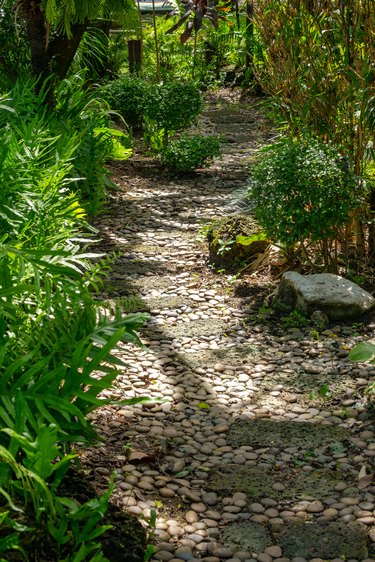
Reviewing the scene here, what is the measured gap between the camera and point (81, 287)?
122 inches

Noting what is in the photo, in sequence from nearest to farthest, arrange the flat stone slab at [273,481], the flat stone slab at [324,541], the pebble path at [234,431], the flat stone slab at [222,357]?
the flat stone slab at [324,541] < the pebble path at [234,431] < the flat stone slab at [273,481] < the flat stone slab at [222,357]

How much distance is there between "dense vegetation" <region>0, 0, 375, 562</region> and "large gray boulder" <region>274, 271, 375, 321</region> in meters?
0.33

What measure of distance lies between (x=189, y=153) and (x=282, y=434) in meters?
5.24

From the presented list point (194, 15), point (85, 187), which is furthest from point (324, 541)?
point (194, 15)

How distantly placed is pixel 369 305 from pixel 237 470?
1859 mm

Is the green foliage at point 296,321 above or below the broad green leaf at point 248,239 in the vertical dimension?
below

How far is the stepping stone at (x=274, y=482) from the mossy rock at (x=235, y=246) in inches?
103

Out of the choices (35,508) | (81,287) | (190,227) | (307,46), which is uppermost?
(307,46)

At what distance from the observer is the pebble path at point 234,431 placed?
3100 mm

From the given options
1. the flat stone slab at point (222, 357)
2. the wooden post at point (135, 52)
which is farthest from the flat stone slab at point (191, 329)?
the wooden post at point (135, 52)

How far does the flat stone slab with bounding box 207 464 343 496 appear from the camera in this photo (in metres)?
3.38

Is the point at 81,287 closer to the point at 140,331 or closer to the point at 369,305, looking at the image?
the point at 140,331

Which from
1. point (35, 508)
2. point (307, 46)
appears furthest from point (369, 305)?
point (35, 508)

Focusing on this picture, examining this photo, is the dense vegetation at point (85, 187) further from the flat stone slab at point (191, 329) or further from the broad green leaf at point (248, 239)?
the flat stone slab at point (191, 329)
